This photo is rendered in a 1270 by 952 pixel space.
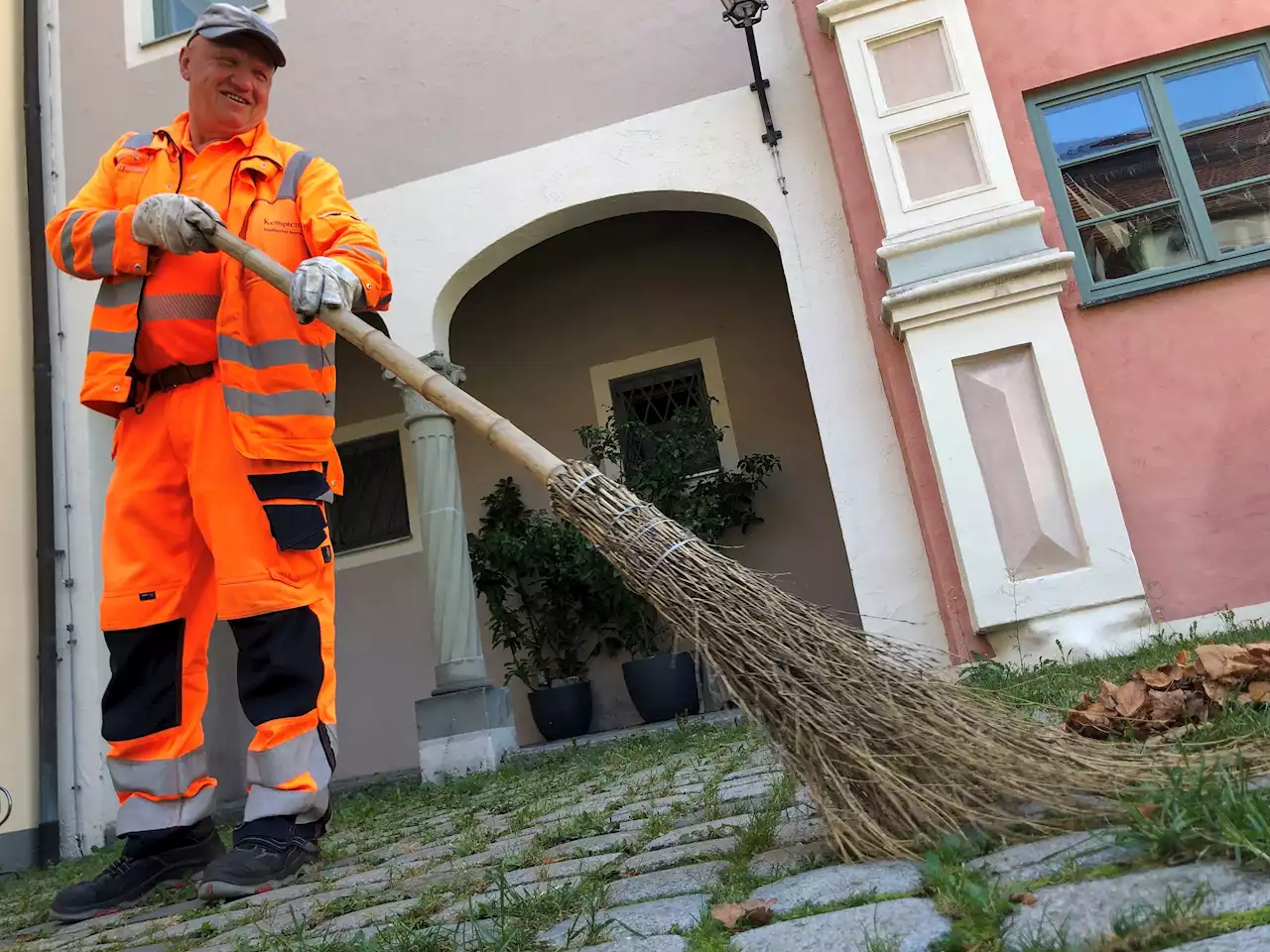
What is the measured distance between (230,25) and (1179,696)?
296 centimetres

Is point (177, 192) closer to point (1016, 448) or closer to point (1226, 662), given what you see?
point (1226, 662)

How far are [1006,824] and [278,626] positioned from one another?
1.79 m

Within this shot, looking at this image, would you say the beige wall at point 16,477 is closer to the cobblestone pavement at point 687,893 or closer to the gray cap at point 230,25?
the cobblestone pavement at point 687,893

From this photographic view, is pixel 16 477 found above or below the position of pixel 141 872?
above

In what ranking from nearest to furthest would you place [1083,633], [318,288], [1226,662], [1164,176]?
[1226,662] → [318,288] → [1083,633] → [1164,176]

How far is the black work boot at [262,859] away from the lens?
2.32 m

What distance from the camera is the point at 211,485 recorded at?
2623 millimetres

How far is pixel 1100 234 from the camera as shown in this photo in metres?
5.00

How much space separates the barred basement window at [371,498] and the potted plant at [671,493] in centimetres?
176

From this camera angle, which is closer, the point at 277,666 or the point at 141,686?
the point at 277,666

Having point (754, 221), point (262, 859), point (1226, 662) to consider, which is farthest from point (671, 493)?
point (1226, 662)

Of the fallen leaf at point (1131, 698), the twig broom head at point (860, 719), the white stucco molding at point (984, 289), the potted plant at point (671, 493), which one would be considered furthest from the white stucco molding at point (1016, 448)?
the twig broom head at point (860, 719)

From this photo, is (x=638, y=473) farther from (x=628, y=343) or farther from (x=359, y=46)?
(x=359, y=46)

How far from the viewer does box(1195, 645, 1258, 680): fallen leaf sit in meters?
2.20
